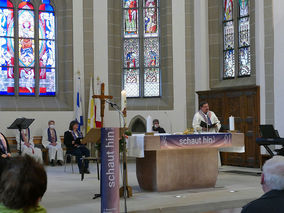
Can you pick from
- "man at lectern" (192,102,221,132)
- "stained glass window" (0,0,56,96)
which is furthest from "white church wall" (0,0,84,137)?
"man at lectern" (192,102,221,132)

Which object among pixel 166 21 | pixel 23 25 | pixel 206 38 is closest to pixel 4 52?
pixel 23 25

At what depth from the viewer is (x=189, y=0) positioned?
1549 centimetres

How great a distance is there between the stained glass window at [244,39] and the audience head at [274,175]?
38.2ft

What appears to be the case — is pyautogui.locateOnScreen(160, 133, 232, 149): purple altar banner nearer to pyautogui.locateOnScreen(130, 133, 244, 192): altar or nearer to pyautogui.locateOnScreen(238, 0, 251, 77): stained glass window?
pyautogui.locateOnScreen(130, 133, 244, 192): altar

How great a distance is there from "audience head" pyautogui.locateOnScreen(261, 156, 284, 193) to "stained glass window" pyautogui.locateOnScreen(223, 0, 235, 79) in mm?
12157

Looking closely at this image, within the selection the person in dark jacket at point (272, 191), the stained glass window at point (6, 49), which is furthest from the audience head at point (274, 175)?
the stained glass window at point (6, 49)

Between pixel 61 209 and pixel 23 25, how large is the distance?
956 cm

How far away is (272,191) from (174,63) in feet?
42.2

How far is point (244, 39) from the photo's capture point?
14.3m

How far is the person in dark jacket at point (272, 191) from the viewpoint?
8.53 ft

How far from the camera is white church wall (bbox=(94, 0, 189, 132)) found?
15.3 m

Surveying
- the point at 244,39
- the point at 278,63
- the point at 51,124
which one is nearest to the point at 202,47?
the point at 244,39

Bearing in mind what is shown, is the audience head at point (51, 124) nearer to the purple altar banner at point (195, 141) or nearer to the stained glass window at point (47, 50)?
Result: the stained glass window at point (47, 50)

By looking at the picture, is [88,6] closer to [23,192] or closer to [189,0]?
[189,0]
